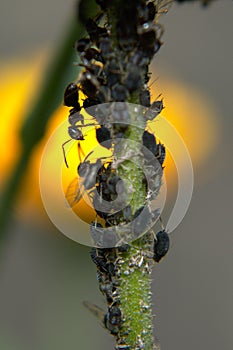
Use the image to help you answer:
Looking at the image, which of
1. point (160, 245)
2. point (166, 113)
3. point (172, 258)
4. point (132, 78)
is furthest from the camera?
point (172, 258)

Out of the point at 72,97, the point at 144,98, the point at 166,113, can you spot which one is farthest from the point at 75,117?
the point at 166,113

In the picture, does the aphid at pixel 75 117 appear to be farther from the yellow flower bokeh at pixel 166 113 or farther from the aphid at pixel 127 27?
the yellow flower bokeh at pixel 166 113

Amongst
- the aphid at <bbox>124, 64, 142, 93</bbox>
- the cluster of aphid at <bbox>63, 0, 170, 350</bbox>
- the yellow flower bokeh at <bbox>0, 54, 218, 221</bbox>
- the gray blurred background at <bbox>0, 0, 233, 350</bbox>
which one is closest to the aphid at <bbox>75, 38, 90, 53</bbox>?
the cluster of aphid at <bbox>63, 0, 170, 350</bbox>

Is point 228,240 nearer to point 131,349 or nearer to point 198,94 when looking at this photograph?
point 198,94

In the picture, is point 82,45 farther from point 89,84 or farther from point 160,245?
point 160,245

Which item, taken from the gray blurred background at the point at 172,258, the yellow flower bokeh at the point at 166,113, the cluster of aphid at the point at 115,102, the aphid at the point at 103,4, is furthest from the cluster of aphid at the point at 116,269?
the gray blurred background at the point at 172,258

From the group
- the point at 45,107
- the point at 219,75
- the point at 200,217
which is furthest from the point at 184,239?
the point at 45,107
